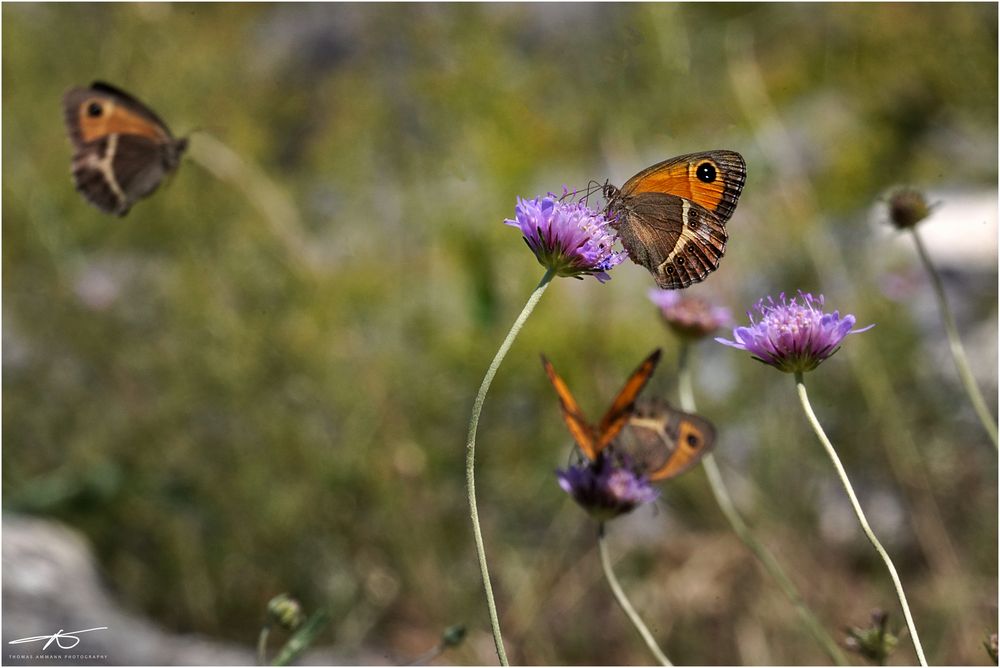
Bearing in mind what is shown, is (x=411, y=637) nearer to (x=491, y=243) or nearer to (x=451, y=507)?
(x=451, y=507)

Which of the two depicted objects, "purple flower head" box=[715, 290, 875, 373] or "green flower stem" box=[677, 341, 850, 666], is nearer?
"purple flower head" box=[715, 290, 875, 373]

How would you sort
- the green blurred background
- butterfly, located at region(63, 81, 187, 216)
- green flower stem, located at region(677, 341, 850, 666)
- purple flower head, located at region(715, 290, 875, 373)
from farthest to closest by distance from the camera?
the green blurred background
butterfly, located at region(63, 81, 187, 216)
green flower stem, located at region(677, 341, 850, 666)
purple flower head, located at region(715, 290, 875, 373)

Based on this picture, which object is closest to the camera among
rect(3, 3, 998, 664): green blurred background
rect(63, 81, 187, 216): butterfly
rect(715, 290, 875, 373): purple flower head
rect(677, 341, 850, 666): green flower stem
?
rect(715, 290, 875, 373): purple flower head

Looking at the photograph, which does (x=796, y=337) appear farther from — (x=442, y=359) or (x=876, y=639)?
(x=442, y=359)

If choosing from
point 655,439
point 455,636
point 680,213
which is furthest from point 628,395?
point 455,636

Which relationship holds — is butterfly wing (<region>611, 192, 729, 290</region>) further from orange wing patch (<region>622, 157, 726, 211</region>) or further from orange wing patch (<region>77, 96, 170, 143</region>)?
orange wing patch (<region>77, 96, 170, 143</region>)

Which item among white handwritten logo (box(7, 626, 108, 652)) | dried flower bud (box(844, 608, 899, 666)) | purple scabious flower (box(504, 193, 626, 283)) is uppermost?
purple scabious flower (box(504, 193, 626, 283))

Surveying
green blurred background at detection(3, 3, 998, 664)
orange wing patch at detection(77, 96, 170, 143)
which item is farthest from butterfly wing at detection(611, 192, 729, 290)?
orange wing patch at detection(77, 96, 170, 143)
